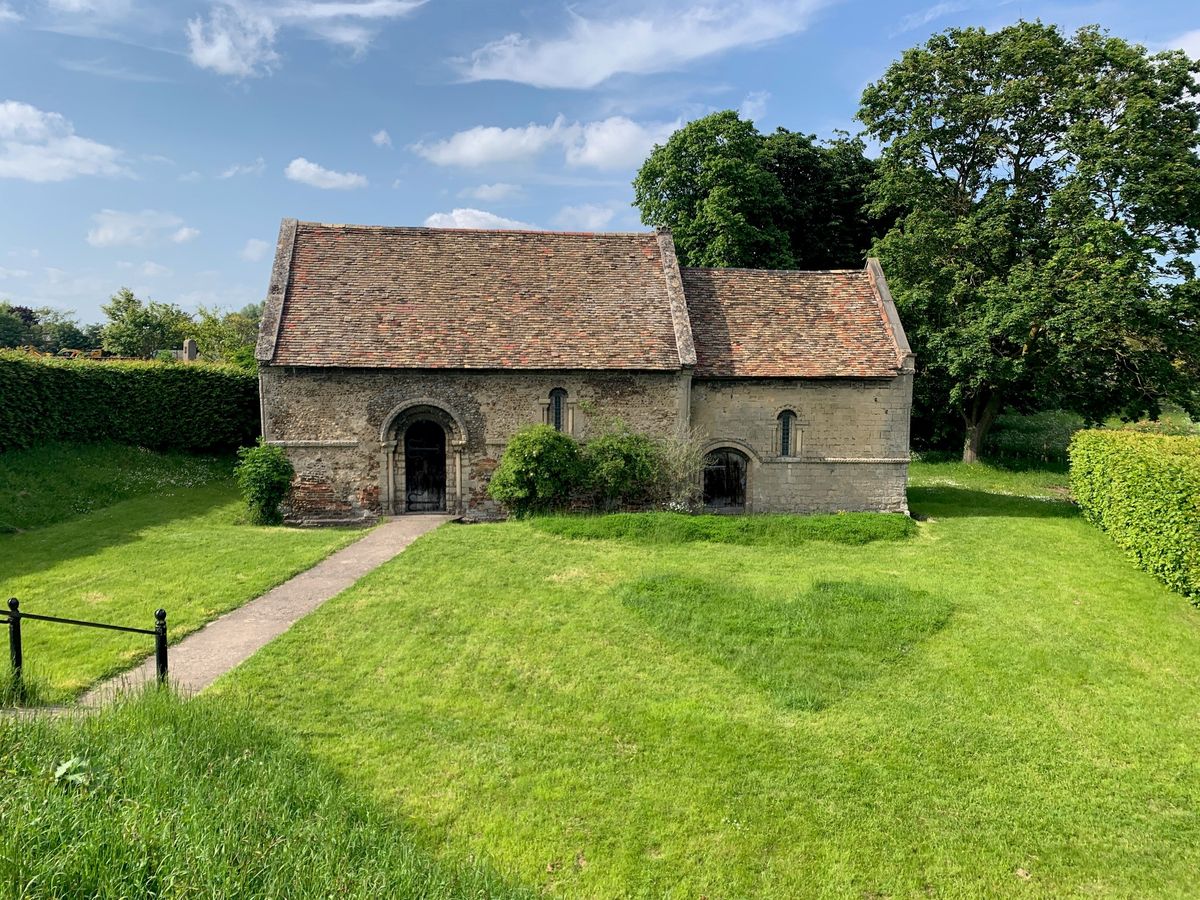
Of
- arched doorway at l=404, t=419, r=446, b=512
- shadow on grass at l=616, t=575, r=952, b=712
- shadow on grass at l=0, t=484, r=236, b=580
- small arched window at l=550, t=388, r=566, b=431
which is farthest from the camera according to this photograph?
arched doorway at l=404, t=419, r=446, b=512

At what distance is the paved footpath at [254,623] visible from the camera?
29.0ft

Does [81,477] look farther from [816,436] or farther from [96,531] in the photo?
[816,436]

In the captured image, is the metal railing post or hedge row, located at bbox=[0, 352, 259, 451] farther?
hedge row, located at bbox=[0, 352, 259, 451]

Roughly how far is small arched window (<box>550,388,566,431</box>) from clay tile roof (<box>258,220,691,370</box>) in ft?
3.09

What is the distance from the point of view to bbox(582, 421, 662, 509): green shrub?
18.7 metres

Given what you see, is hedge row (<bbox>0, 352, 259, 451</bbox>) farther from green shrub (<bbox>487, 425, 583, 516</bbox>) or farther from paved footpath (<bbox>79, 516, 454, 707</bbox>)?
green shrub (<bbox>487, 425, 583, 516</bbox>)

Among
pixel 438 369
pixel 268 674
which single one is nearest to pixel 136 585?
pixel 268 674

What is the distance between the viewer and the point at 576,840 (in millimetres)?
6363

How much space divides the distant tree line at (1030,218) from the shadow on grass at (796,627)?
15.6m

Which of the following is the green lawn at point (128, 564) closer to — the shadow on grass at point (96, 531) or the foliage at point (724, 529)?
the shadow on grass at point (96, 531)

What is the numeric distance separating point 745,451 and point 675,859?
50.2 feet

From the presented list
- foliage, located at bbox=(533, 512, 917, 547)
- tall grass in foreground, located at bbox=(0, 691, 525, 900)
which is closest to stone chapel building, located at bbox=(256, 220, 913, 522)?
foliage, located at bbox=(533, 512, 917, 547)

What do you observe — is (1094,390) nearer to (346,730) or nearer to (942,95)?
(942,95)

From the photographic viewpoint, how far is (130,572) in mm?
13203
